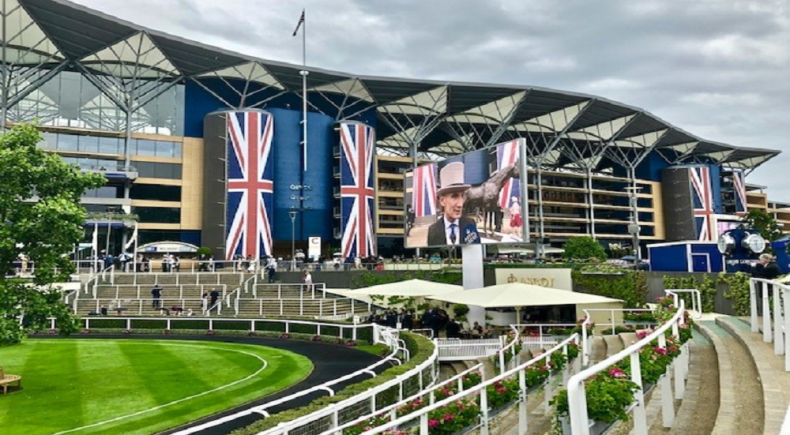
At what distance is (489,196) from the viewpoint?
27.2 metres

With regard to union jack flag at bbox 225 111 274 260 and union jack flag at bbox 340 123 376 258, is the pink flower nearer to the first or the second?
union jack flag at bbox 225 111 274 260

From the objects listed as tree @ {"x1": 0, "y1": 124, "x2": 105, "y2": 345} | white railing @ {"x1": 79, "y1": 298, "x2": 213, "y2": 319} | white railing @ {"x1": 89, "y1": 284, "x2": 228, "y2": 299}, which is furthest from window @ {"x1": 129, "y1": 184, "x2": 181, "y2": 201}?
tree @ {"x1": 0, "y1": 124, "x2": 105, "y2": 345}

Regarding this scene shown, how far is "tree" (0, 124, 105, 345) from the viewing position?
15164 mm

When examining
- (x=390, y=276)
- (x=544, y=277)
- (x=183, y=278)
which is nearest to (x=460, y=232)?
(x=544, y=277)

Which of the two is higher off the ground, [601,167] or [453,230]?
[601,167]

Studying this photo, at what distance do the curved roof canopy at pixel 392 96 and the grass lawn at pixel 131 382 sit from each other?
39.9m

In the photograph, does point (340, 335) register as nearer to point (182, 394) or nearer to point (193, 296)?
point (182, 394)

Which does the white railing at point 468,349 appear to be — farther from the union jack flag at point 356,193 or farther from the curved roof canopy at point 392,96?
the union jack flag at point 356,193

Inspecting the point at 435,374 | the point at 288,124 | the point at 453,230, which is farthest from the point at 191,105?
the point at 435,374

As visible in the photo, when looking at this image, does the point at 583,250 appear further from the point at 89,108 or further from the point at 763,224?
the point at 89,108

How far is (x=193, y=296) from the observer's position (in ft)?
127

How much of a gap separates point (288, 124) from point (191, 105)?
12.2 metres

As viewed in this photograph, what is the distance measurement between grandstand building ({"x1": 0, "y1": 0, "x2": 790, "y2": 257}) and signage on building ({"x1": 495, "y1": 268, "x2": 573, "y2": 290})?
27314mm

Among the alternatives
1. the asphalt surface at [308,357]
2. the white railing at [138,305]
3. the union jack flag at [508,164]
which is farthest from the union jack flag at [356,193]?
the union jack flag at [508,164]
